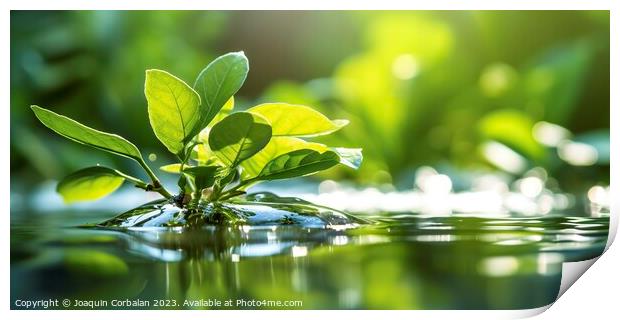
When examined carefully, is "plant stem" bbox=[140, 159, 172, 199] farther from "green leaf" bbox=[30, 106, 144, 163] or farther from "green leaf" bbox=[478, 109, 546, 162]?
"green leaf" bbox=[478, 109, 546, 162]

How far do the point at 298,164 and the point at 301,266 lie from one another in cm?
7

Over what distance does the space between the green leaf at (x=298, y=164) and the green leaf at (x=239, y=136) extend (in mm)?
26

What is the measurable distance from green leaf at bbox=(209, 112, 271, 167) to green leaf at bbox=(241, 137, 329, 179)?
0.08 ft

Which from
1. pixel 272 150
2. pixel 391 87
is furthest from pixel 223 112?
pixel 391 87

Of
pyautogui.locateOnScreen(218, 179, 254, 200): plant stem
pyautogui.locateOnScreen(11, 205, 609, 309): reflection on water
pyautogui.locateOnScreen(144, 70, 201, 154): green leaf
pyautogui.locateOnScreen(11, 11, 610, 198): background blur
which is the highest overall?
pyautogui.locateOnScreen(11, 11, 610, 198): background blur

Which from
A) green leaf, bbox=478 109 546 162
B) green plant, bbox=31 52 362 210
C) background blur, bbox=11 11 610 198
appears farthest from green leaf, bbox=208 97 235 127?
green leaf, bbox=478 109 546 162

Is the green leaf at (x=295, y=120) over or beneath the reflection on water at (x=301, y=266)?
over

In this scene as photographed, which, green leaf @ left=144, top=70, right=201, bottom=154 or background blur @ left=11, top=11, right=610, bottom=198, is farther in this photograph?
background blur @ left=11, top=11, right=610, bottom=198

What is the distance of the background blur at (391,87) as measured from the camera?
2.70ft

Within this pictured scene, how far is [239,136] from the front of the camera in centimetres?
44

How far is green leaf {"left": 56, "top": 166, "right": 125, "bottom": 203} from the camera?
1.64 ft

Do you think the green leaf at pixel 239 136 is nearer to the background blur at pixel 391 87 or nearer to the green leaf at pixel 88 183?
the green leaf at pixel 88 183

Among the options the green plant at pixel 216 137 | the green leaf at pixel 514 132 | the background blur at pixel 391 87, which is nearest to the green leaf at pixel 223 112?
the green plant at pixel 216 137

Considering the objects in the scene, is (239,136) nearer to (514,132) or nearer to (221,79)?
(221,79)
